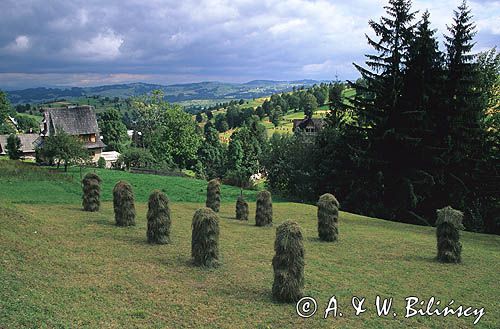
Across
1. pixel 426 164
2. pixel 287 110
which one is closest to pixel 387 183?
pixel 426 164

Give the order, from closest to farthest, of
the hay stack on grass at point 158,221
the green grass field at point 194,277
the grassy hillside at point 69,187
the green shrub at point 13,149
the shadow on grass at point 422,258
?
1. the green grass field at point 194,277
2. the hay stack on grass at point 158,221
3. the shadow on grass at point 422,258
4. the grassy hillside at point 69,187
5. the green shrub at point 13,149

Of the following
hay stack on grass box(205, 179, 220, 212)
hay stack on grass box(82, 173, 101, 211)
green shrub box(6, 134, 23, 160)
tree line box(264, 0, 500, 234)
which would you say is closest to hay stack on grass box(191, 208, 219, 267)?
hay stack on grass box(82, 173, 101, 211)

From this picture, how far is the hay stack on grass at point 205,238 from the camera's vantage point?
14.0 m

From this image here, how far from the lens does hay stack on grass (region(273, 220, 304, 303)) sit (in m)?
11.4

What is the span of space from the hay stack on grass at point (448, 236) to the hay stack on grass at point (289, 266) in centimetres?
808

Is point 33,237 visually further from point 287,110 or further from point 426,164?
point 287,110

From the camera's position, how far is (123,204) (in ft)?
65.0

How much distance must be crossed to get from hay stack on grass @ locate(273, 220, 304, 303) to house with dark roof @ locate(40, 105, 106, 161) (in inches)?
2002

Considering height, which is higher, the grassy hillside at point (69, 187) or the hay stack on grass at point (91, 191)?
the hay stack on grass at point (91, 191)

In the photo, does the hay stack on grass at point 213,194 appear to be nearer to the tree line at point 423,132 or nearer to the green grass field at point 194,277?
the green grass field at point 194,277

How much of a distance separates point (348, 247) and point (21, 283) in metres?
13.7

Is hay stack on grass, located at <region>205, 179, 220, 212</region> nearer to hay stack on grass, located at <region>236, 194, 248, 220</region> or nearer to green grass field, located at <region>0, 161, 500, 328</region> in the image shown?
hay stack on grass, located at <region>236, 194, 248, 220</region>

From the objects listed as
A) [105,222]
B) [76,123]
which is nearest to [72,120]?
[76,123]

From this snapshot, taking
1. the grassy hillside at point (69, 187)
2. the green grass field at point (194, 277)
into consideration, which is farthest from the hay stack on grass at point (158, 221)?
the grassy hillside at point (69, 187)
